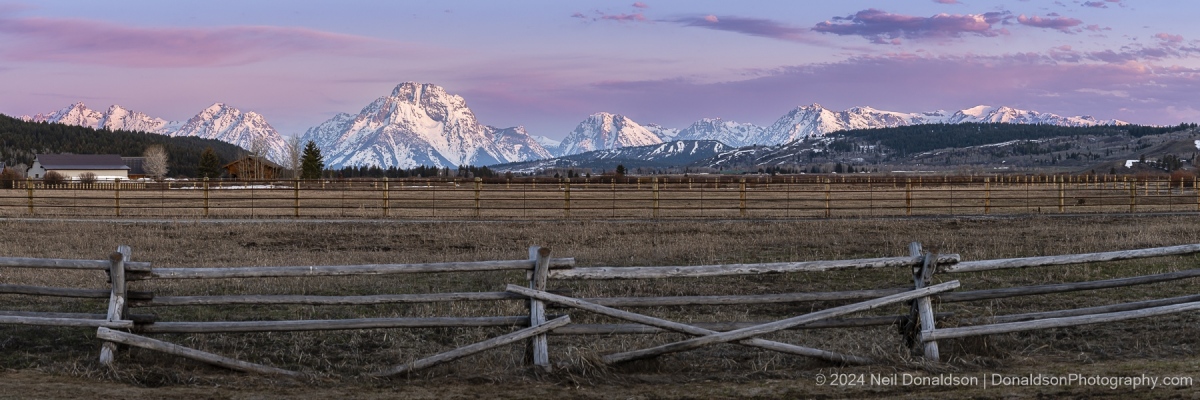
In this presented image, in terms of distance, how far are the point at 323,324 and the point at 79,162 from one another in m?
169

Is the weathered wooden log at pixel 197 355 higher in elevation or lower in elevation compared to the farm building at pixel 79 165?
lower

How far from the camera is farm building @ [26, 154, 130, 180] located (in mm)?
153375

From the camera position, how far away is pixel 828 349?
9633 millimetres

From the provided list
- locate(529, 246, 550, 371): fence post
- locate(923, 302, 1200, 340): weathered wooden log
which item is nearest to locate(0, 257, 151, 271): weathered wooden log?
locate(529, 246, 550, 371): fence post

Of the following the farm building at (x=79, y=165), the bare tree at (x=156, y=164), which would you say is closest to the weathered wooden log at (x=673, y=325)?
the bare tree at (x=156, y=164)

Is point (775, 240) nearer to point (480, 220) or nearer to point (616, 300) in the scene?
point (480, 220)

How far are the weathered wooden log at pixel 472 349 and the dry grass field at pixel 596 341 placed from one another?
0.39 ft

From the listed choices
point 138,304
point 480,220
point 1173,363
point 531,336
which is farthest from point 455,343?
point 480,220

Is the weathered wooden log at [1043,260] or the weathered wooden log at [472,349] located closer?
the weathered wooden log at [472,349]

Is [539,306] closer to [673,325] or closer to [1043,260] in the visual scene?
[673,325]

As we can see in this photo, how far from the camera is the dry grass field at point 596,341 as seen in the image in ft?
27.7

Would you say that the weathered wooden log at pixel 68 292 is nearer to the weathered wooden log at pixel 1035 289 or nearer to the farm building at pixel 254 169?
the weathered wooden log at pixel 1035 289

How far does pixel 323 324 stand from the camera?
9.22 m

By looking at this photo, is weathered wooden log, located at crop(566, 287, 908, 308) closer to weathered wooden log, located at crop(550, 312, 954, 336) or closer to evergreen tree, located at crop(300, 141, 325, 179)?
weathered wooden log, located at crop(550, 312, 954, 336)
